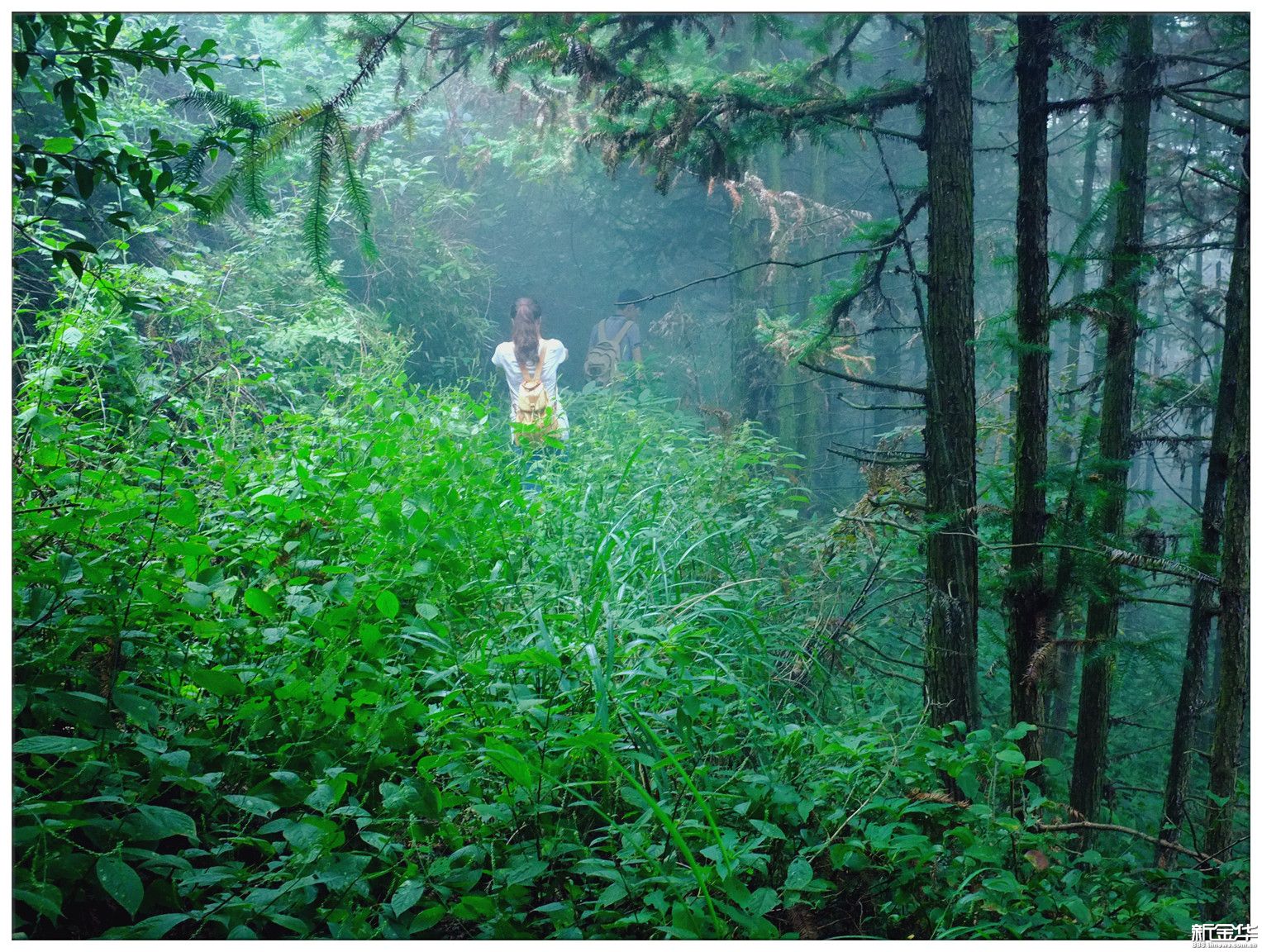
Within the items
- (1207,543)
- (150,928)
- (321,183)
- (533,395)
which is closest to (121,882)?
(150,928)

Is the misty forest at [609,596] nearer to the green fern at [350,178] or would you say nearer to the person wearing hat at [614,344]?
the green fern at [350,178]

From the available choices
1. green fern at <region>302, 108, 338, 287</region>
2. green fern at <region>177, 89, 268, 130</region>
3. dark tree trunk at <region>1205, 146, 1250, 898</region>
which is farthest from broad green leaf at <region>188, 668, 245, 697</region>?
dark tree trunk at <region>1205, 146, 1250, 898</region>

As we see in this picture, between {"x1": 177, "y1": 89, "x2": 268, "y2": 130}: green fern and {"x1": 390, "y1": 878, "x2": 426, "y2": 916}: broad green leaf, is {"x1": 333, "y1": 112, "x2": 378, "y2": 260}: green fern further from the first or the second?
{"x1": 390, "y1": 878, "x2": 426, "y2": 916}: broad green leaf

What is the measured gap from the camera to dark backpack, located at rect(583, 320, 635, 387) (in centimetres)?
732

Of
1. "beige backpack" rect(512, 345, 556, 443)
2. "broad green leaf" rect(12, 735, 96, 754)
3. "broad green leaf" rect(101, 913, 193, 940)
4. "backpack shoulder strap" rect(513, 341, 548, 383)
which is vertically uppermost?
"backpack shoulder strap" rect(513, 341, 548, 383)

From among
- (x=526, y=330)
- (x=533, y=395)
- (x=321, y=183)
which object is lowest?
(x=533, y=395)

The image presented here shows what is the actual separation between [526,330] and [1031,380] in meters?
4.92

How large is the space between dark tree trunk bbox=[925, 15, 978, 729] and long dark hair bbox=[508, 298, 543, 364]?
4.31m

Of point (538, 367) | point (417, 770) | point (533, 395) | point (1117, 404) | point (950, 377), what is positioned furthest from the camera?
point (538, 367)

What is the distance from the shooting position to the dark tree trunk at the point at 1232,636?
7.16ft

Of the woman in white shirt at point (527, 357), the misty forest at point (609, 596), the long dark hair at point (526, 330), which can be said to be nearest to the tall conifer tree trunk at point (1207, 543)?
the misty forest at point (609, 596)

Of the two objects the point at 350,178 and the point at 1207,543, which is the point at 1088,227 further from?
the point at 350,178

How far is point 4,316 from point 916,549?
321cm

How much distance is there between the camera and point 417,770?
166 centimetres
